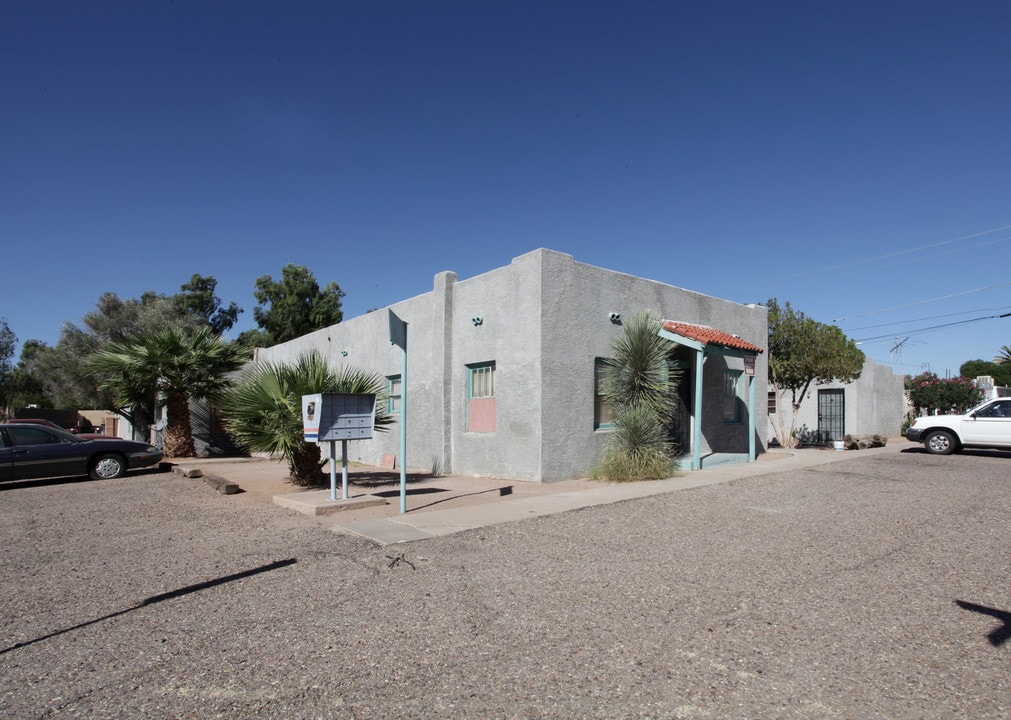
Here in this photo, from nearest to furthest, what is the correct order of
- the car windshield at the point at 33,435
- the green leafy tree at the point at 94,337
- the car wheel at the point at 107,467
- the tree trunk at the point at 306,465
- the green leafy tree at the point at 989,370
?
the tree trunk at the point at 306,465
the car windshield at the point at 33,435
the car wheel at the point at 107,467
the green leafy tree at the point at 94,337
the green leafy tree at the point at 989,370

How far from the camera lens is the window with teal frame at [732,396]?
16.3m

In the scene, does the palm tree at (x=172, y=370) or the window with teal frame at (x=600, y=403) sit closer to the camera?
the window with teal frame at (x=600, y=403)

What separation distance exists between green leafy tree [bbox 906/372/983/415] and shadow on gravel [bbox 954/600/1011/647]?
26765 millimetres

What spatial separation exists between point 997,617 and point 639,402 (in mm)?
8242

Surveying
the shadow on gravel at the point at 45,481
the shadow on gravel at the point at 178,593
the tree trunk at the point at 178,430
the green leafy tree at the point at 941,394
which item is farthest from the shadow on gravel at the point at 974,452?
the tree trunk at the point at 178,430

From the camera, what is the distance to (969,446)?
16.3 meters

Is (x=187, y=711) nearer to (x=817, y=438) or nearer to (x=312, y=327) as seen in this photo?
(x=817, y=438)

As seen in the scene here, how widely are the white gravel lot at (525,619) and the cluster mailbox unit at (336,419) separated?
1.19 metres

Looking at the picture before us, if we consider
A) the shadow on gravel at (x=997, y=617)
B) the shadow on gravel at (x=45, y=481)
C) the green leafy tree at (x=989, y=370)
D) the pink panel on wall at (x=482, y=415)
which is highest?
the green leafy tree at (x=989, y=370)

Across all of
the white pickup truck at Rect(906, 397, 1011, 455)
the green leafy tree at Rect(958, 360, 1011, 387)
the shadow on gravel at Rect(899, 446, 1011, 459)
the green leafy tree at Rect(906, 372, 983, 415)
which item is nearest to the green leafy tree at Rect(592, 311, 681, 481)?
the white pickup truck at Rect(906, 397, 1011, 455)

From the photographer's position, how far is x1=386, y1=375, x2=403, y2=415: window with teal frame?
54.6ft

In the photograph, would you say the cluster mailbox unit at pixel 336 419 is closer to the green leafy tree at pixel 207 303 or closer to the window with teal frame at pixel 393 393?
the window with teal frame at pixel 393 393

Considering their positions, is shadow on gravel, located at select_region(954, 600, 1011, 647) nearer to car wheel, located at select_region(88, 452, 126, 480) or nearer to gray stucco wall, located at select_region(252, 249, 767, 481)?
gray stucco wall, located at select_region(252, 249, 767, 481)

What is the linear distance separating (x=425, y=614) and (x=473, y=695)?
1297 millimetres
